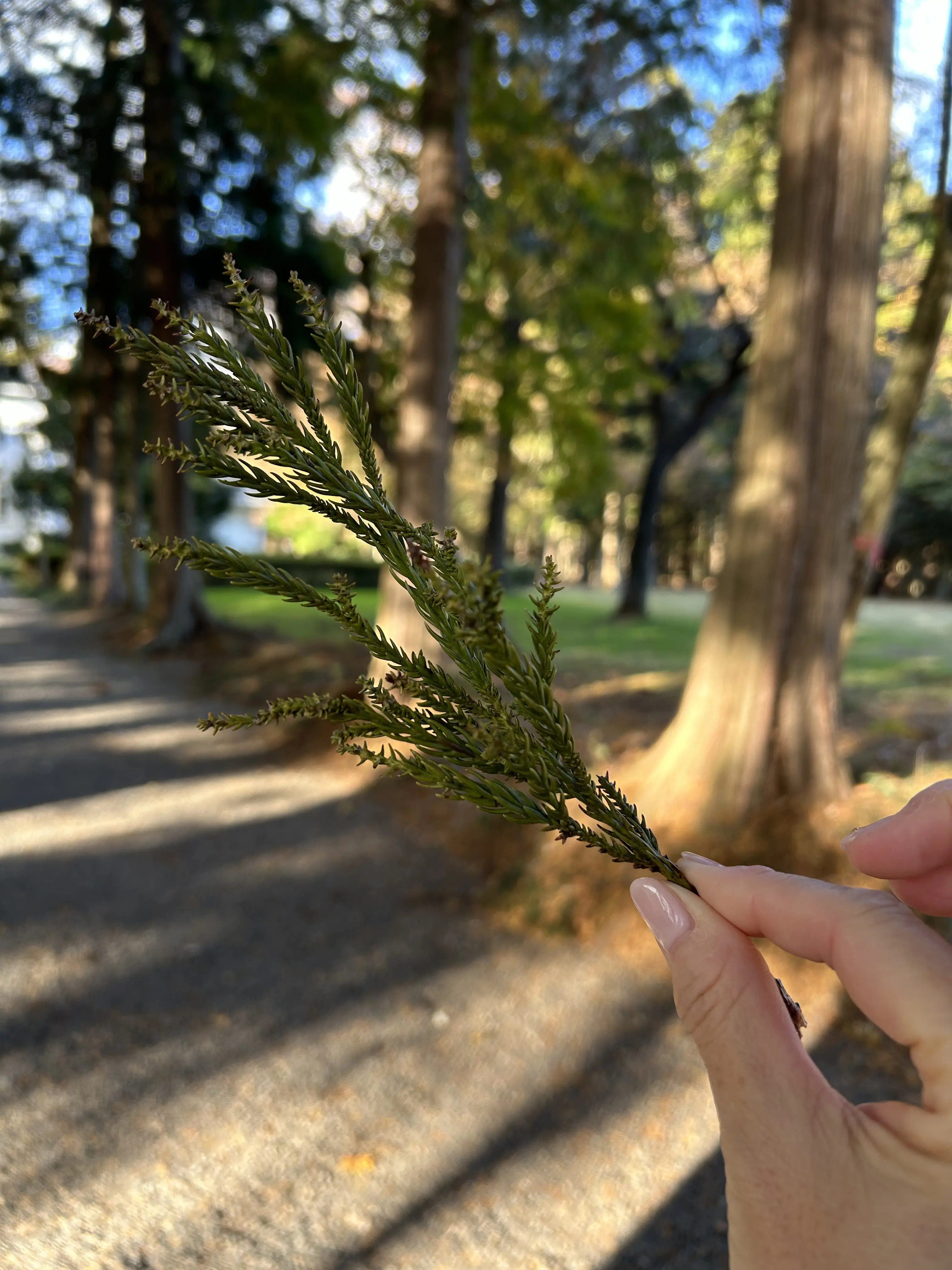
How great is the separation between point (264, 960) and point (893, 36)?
6467 millimetres

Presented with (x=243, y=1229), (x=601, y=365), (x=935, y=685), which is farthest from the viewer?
(x=601, y=365)

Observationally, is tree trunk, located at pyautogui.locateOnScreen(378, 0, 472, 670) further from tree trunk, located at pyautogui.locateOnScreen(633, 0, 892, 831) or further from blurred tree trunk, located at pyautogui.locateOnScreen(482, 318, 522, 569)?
blurred tree trunk, located at pyautogui.locateOnScreen(482, 318, 522, 569)

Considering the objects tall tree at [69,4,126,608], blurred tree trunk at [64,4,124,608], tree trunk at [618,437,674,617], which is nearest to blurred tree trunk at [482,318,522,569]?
tree trunk at [618,437,674,617]

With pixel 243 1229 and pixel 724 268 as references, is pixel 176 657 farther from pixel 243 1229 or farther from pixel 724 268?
pixel 724 268

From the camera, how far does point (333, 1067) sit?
397 cm

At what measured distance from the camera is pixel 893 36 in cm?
536

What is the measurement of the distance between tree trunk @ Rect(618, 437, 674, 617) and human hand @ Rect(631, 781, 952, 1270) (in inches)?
842

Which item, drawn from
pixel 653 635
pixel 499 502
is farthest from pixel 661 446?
pixel 653 635

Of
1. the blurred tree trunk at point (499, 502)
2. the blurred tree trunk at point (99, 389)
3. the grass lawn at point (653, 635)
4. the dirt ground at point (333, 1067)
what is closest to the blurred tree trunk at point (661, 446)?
the grass lawn at point (653, 635)

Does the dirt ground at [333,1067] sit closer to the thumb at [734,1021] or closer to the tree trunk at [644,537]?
the thumb at [734,1021]

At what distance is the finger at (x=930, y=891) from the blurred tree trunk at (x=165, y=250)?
13.4 m

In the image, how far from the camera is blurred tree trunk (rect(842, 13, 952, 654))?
7.62m

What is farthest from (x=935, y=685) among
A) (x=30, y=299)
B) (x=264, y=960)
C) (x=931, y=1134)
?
(x=30, y=299)

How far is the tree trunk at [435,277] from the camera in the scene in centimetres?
893
